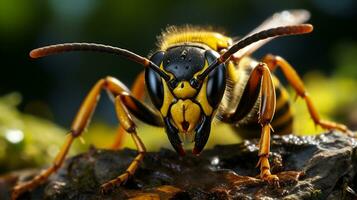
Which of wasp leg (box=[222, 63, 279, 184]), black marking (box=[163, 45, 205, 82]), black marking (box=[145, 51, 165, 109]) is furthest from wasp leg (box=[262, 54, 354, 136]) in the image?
black marking (box=[145, 51, 165, 109])

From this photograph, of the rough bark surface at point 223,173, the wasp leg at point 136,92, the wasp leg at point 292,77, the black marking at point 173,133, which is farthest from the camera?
the wasp leg at point 136,92

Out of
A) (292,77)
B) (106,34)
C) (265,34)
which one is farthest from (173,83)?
(106,34)

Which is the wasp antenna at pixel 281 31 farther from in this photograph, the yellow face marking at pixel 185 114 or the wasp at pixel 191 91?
the yellow face marking at pixel 185 114

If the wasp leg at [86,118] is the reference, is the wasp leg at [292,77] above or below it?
above

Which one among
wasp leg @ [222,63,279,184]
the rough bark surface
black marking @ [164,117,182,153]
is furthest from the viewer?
black marking @ [164,117,182,153]

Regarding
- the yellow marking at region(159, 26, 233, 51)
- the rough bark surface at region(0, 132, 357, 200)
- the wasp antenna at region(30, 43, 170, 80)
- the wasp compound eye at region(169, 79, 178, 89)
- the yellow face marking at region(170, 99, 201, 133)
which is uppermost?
the yellow marking at region(159, 26, 233, 51)

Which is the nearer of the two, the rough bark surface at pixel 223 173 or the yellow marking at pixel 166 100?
the rough bark surface at pixel 223 173

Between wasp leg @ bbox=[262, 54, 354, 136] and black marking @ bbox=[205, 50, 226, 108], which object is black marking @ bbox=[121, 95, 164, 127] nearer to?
black marking @ bbox=[205, 50, 226, 108]

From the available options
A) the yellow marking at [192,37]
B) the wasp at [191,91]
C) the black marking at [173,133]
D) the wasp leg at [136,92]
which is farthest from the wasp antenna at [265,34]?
the wasp leg at [136,92]

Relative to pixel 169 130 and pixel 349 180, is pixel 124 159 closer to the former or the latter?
pixel 169 130
